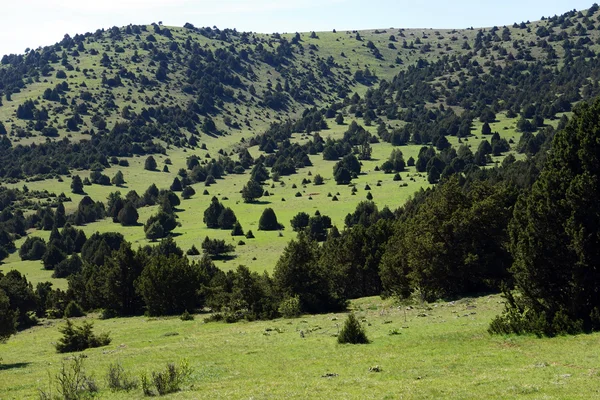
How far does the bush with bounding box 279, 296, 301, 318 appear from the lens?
45969 millimetres

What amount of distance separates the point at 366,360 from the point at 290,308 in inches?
894

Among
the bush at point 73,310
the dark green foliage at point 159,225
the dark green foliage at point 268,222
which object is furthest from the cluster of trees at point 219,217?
the bush at point 73,310

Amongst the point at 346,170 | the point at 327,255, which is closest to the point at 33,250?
the point at 327,255

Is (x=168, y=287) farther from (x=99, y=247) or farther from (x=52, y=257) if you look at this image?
(x=52, y=257)

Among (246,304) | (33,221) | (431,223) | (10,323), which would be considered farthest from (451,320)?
(33,221)

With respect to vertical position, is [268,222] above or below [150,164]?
below

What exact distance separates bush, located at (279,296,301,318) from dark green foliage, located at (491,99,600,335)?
853 inches

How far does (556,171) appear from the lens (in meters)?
26.9

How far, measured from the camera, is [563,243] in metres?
26.1

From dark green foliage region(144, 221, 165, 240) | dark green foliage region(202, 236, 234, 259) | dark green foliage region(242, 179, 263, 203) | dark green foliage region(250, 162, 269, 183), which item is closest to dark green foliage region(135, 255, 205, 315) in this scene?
dark green foliage region(202, 236, 234, 259)

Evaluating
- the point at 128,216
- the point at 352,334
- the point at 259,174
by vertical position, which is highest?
the point at 259,174

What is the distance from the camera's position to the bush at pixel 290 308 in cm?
4597

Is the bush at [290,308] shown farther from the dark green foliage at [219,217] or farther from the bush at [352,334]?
the dark green foliage at [219,217]

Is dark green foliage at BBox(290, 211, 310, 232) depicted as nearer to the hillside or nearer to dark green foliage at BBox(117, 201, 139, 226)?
the hillside
